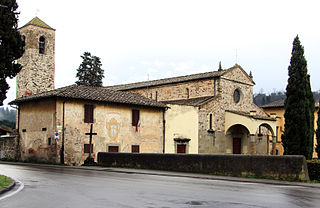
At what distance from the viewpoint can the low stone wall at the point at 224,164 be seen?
1811 centimetres

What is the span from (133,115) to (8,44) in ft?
48.3

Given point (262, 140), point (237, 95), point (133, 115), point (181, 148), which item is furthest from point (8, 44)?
point (262, 140)

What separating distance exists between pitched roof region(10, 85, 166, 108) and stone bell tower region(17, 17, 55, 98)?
10509 millimetres

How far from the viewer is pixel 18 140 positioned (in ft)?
109

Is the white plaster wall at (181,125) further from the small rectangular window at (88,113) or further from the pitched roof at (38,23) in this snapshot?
the pitched roof at (38,23)

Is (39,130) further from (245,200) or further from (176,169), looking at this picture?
(245,200)

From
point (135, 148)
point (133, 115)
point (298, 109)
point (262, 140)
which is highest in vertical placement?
point (298, 109)

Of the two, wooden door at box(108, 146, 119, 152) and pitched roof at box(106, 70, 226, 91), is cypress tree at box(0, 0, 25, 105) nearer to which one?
wooden door at box(108, 146, 119, 152)

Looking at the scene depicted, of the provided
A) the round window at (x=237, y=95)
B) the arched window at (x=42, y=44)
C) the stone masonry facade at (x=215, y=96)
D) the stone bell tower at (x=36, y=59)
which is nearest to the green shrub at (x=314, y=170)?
the stone masonry facade at (x=215, y=96)

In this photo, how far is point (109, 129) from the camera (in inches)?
1237

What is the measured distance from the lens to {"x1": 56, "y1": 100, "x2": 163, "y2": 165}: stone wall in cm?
2916

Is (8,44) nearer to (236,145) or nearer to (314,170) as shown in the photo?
(314,170)

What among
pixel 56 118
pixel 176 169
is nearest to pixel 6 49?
pixel 56 118

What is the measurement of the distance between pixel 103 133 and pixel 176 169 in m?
9.62
